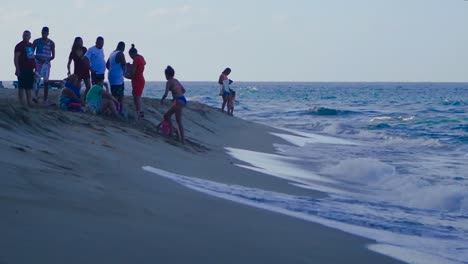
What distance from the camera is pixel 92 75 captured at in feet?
43.4

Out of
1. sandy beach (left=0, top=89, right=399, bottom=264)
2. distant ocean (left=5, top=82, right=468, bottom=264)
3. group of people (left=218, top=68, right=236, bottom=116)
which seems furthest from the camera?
group of people (left=218, top=68, right=236, bottom=116)

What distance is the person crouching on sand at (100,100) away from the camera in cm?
1261

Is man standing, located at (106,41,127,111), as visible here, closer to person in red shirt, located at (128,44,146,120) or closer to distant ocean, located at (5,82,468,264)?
person in red shirt, located at (128,44,146,120)

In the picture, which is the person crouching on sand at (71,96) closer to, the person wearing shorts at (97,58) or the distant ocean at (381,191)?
the person wearing shorts at (97,58)

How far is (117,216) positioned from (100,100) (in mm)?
8100

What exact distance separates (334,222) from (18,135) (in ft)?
→ 11.5

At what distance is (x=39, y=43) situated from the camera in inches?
525

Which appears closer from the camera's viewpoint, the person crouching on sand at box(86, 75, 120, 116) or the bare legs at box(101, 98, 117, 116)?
the person crouching on sand at box(86, 75, 120, 116)

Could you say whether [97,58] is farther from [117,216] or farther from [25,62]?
[117,216]

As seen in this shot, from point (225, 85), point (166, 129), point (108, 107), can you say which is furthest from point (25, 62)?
point (225, 85)

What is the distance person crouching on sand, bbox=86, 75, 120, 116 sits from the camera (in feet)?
41.4

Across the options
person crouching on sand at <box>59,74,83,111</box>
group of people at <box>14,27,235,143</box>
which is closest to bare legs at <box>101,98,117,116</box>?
group of people at <box>14,27,235,143</box>

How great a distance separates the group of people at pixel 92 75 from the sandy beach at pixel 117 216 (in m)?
3.11

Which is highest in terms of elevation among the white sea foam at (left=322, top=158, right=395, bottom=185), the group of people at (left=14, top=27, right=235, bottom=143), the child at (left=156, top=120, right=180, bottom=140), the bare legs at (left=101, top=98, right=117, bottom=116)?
the group of people at (left=14, top=27, right=235, bottom=143)
